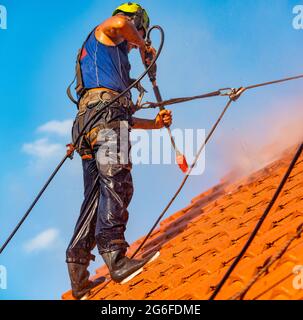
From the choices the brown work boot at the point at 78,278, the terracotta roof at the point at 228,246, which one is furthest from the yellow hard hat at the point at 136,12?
the brown work boot at the point at 78,278

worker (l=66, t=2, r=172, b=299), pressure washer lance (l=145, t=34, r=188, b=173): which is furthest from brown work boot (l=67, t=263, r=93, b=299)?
pressure washer lance (l=145, t=34, r=188, b=173)

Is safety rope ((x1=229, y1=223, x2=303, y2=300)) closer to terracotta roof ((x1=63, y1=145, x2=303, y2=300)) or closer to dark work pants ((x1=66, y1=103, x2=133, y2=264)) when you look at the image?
terracotta roof ((x1=63, y1=145, x2=303, y2=300))

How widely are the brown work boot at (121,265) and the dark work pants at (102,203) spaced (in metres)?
0.05

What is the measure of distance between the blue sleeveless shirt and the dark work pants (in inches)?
11.8

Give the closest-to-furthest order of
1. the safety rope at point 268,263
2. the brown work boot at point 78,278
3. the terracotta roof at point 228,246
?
the safety rope at point 268,263
the terracotta roof at point 228,246
the brown work boot at point 78,278

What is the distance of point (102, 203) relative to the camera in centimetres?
491

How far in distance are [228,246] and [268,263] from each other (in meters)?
0.91

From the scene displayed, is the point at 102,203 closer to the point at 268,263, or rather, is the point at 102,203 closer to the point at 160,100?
the point at 160,100

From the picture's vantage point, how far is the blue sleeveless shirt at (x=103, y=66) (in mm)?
5234

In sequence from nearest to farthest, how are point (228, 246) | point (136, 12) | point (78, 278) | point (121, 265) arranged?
point (228, 246), point (121, 265), point (78, 278), point (136, 12)

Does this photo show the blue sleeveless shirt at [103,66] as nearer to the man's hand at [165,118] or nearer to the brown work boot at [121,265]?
the man's hand at [165,118]

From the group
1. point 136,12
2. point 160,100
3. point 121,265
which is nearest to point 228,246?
point 121,265

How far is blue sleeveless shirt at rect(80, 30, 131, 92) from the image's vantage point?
17.2 ft
